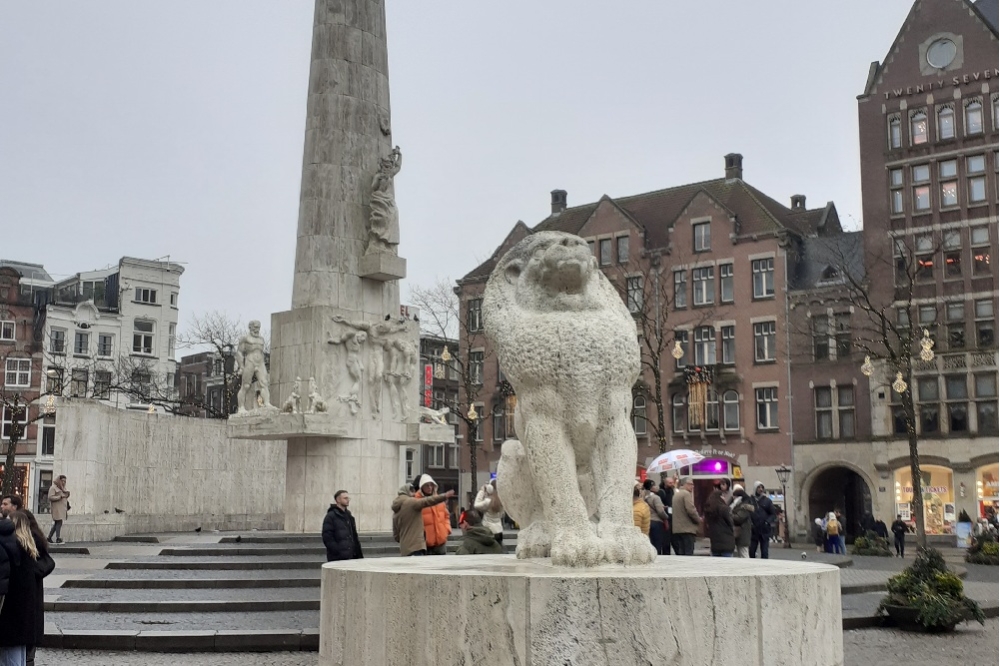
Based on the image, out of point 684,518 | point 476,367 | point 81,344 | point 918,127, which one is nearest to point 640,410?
point 476,367

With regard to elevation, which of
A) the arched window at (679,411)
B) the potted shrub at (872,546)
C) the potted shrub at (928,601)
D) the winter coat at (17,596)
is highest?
the arched window at (679,411)

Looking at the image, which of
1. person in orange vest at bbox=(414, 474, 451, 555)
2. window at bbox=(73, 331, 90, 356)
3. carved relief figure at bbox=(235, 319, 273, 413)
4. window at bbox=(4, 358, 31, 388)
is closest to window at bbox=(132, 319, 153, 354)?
window at bbox=(73, 331, 90, 356)

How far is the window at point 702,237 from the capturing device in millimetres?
50062

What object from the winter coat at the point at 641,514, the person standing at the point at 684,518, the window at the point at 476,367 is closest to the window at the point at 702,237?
the window at the point at 476,367

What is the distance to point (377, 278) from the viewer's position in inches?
937

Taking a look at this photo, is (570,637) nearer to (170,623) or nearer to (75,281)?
(170,623)

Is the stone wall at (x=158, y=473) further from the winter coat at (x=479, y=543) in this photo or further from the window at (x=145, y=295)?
the window at (x=145, y=295)

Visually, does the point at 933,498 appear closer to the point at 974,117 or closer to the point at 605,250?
the point at 974,117

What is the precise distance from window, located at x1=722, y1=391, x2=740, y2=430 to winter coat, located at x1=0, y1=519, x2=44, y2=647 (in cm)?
4178

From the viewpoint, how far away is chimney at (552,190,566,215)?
58.2 m

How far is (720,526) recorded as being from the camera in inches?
681

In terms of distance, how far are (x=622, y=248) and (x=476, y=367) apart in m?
8.89

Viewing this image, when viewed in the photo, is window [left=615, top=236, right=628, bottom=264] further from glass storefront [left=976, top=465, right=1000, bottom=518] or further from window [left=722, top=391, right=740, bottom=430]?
glass storefront [left=976, top=465, right=1000, bottom=518]

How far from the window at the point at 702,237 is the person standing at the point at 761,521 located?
2989 cm
